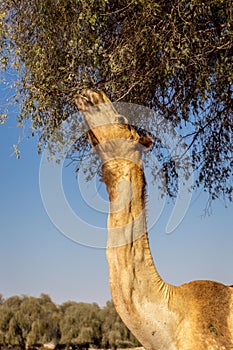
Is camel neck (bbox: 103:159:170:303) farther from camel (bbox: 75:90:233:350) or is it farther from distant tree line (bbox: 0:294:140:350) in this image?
distant tree line (bbox: 0:294:140:350)

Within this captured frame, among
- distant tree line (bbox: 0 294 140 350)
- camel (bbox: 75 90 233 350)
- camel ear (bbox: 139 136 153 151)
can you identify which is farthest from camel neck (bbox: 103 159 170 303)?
distant tree line (bbox: 0 294 140 350)

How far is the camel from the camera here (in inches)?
341

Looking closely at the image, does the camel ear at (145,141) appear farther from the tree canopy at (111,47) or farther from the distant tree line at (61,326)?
the distant tree line at (61,326)

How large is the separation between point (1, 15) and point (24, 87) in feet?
5.16

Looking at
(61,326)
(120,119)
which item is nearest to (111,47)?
(120,119)

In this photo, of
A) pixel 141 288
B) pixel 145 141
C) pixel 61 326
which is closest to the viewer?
pixel 141 288

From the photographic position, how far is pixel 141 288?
346 inches

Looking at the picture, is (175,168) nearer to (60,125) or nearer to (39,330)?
(60,125)

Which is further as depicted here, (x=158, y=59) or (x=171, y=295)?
(x=158, y=59)

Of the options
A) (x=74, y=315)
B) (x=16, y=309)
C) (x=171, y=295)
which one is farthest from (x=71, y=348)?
(x=171, y=295)

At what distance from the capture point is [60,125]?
13617mm

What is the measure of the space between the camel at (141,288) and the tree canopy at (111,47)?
2062 mm

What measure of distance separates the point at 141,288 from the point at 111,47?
5538 millimetres

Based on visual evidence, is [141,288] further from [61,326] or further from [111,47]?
[61,326]
